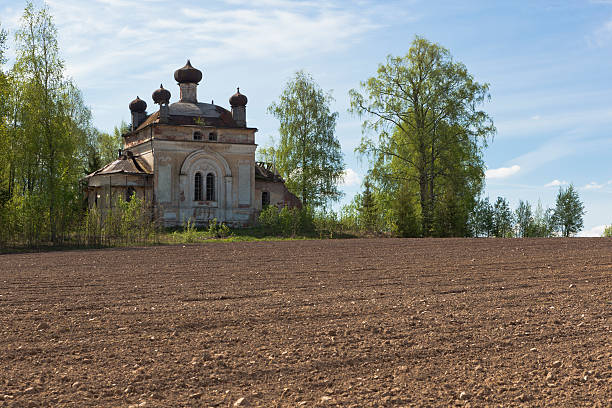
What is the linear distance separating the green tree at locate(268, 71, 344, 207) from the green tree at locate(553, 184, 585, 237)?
15.7 metres

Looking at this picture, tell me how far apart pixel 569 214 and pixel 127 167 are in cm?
2941

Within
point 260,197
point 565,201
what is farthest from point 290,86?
point 565,201

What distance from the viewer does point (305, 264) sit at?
1388 centimetres

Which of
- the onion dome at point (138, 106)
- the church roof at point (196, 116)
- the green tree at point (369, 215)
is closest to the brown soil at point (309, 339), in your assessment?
the green tree at point (369, 215)

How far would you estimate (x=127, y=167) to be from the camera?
117 feet

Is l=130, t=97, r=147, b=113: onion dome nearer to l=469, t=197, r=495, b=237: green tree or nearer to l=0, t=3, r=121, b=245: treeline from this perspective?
l=0, t=3, r=121, b=245: treeline

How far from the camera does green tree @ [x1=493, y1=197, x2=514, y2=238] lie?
36281mm

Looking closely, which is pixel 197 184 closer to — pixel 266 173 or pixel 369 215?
pixel 266 173

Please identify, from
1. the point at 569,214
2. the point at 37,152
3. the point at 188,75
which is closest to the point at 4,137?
the point at 37,152

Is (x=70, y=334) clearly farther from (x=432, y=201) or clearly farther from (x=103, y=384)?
(x=432, y=201)

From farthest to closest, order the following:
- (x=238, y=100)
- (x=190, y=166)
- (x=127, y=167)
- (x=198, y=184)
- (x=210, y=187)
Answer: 1. (x=238, y=100)
2. (x=210, y=187)
3. (x=198, y=184)
4. (x=190, y=166)
5. (x=127, y=167)

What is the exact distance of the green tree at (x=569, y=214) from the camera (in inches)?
1705

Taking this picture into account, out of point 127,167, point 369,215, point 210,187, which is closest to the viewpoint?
point 369,215

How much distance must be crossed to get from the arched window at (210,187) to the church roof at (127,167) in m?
3.29
